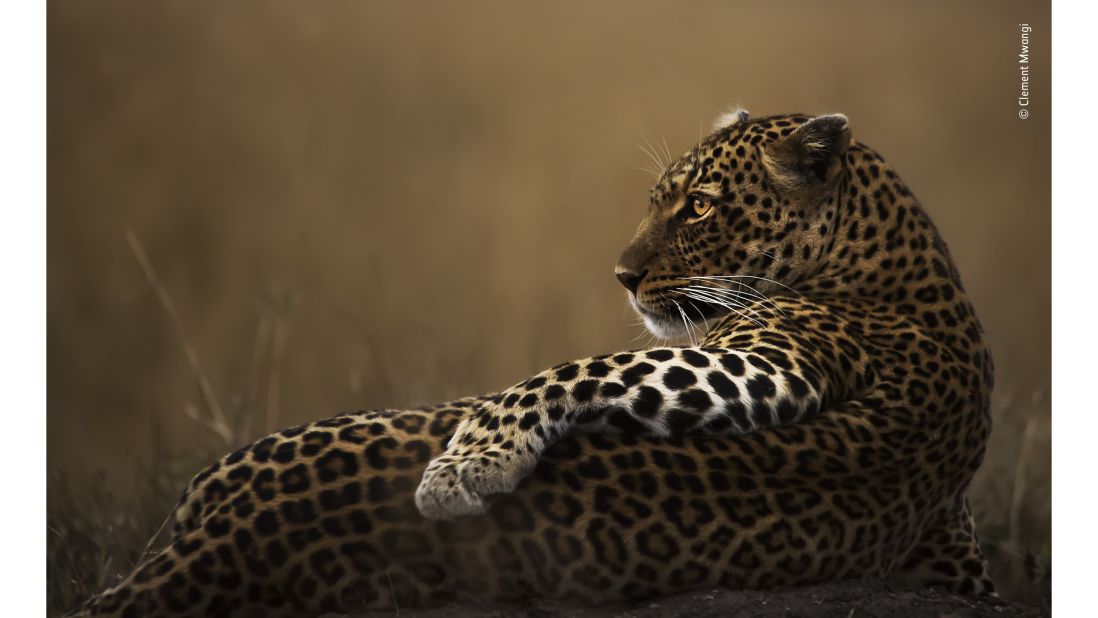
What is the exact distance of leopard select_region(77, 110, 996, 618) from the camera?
322 centimetres

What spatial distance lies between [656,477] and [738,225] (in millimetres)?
1435

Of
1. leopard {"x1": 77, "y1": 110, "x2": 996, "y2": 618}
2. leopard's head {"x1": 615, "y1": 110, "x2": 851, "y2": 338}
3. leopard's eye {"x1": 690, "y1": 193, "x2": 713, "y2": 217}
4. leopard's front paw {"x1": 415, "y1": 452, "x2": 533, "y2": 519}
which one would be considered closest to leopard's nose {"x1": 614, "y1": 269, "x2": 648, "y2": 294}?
leopard's head {"x1": 615, "y1": 110, "x2": 851, "y2": 338}

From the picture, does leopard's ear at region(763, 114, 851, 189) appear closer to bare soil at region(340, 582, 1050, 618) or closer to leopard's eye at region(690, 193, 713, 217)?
leopard's eye at region(690, 193, 713, 217)

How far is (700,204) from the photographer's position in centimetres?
458

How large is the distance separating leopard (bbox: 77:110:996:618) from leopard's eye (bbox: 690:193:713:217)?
376 mm

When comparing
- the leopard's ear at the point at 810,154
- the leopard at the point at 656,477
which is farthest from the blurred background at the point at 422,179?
the leopard at the point at 656,477

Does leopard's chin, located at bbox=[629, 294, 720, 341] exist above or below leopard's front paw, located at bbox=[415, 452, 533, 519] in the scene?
above

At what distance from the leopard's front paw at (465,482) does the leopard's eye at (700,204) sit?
162 centimetres

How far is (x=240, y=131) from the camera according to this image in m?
5.98

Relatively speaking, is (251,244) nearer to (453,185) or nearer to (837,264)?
(453,185)

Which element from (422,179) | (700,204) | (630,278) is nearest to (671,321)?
(630,278)

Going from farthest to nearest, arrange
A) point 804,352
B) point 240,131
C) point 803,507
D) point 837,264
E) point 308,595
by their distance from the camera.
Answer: point 240,131
point 837,264
point 804,352
point 803,507
point 308,595

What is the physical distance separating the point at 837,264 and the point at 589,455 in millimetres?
1492
